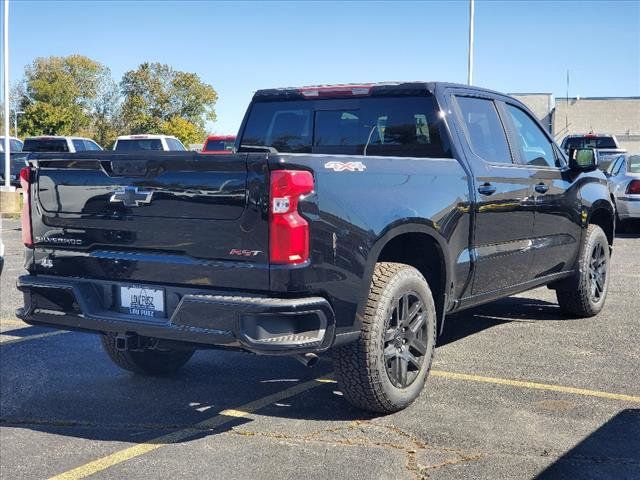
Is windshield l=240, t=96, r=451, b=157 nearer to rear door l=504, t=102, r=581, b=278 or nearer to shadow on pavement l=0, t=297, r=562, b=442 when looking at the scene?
rear door l=504, t=102, r=581, b=278

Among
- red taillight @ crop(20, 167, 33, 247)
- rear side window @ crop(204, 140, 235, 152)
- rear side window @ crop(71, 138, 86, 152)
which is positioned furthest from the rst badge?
rear side window @ crop(71, 138, 86, 152)

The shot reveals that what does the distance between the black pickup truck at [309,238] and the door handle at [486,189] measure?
14 millimetres

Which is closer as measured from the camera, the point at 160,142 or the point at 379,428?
the point at 379,428

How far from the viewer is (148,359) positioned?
5.56 m

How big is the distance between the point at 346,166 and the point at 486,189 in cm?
160

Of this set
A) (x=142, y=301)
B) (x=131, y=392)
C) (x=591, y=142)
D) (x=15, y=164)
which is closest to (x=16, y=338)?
(x=131, y=392)

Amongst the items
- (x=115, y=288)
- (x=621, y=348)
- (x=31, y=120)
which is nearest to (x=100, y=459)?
(x=115, y=288)

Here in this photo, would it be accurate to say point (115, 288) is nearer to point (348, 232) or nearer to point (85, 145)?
point (348, 232)

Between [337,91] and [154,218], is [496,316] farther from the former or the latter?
[154,218]

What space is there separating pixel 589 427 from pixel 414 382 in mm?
1000

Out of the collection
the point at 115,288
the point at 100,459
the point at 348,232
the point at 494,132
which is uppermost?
the point at 494,132

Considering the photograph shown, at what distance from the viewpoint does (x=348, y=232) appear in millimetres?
4199

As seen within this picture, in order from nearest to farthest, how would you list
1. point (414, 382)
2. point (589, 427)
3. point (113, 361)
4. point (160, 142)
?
1. point (589, 427)
2. point (414, 382)
3. point (113, 361)
4. point (160, 142)

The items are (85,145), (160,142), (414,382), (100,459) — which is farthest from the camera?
(85,145)
